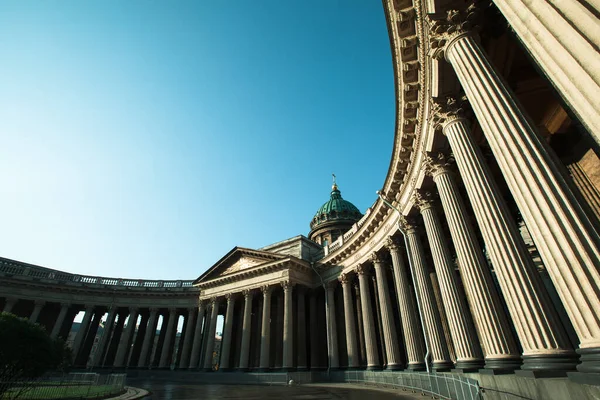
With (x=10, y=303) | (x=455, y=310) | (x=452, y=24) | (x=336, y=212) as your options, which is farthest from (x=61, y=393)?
(x=336, y=212)

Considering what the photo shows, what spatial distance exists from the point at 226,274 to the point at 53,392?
21.6m

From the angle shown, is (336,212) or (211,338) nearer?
(211,338)

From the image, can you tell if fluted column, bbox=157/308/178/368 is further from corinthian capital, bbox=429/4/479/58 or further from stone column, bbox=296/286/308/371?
corinthian capital, bbox=429/4/479/58

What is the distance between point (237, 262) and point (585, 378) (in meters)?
33.4

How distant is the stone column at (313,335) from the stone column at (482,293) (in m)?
22.5

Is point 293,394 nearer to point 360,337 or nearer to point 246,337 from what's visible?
point 360,337

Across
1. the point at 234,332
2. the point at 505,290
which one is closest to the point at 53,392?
the point at 505,290

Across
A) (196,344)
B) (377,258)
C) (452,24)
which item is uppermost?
(452,24)

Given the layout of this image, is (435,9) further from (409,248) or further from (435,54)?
(409,248)

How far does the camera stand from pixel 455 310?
11.3 meters

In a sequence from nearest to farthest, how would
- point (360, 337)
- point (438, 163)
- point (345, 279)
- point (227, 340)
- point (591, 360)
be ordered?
point (591, 360)
point (438, 163)
point (345, 279)
point (360, 337)
point (227, 340)

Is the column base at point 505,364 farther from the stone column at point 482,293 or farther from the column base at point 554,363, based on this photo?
the column base at point 554,363

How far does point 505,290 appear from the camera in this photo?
289 inches

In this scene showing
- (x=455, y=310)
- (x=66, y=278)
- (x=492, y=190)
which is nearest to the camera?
(x=492, y=190)
